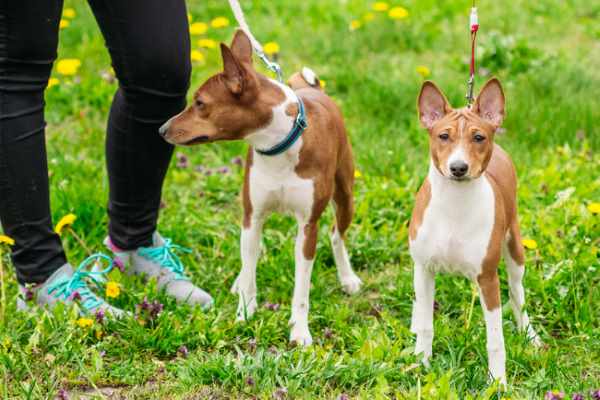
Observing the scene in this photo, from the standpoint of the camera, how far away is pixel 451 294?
3.90 metres

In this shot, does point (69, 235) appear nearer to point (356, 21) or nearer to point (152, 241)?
point (152, 241)

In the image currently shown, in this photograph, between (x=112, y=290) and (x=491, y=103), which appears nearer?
(x=491, y=103)

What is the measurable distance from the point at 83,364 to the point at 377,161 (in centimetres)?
226

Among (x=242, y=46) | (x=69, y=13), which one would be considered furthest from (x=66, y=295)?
(x=69, y=13)

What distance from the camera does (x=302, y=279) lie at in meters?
3.69

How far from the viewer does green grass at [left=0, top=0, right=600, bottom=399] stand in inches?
127

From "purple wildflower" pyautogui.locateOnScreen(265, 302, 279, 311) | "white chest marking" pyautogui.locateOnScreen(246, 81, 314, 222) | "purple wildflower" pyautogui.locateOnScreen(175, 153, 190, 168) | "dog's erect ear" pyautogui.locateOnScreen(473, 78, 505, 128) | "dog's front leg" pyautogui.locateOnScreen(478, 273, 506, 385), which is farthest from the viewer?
"purple wildflower" pyautogui.locateOnScreen(175, 153, 190, 168)

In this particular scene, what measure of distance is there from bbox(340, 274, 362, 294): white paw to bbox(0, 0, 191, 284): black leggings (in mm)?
951

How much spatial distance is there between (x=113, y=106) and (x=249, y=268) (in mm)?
879

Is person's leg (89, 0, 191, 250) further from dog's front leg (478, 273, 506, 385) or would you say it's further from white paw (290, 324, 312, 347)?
dog's front leg (478, 273, 506, 385)

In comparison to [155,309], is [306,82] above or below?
above

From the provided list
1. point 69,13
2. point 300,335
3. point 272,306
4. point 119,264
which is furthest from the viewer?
point 69,13

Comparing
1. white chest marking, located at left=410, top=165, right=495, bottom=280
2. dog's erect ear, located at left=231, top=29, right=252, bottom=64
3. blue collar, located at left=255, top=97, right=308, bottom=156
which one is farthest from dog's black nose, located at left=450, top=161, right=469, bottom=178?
dog's erect ear, located at left=231, top=29, right=252, bottom=64

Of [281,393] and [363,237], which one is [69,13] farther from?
[281,393]
